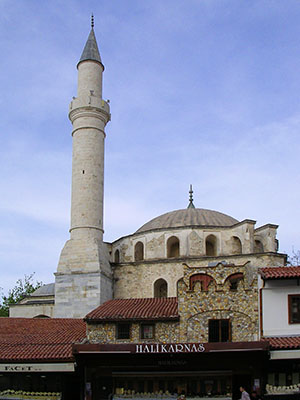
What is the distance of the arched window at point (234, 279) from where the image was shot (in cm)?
2036

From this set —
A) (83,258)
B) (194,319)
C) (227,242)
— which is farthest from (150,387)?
(227,242)

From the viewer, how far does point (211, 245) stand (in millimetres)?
31906

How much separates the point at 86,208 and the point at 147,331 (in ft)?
33.0

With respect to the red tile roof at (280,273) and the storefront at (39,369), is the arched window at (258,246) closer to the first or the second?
the red tile roof at (280,273)

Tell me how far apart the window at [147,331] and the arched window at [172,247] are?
34.8ft

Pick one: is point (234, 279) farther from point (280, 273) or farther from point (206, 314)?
point (280, 273)

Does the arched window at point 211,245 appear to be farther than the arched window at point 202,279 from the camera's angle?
Yes

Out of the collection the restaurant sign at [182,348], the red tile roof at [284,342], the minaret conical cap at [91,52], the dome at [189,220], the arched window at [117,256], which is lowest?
the restaurant sign at [182,348]

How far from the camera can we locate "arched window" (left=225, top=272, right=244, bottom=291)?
2036 cm

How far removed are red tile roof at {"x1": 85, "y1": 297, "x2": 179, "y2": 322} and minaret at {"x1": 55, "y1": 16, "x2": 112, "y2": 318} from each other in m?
4.66

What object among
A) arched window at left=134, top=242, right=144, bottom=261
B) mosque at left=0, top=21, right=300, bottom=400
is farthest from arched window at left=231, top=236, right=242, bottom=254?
mosque at left=0, top=21, right=300, bottom=400

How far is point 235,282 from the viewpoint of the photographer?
2069cm

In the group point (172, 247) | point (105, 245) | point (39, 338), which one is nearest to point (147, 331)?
point (39, 338)

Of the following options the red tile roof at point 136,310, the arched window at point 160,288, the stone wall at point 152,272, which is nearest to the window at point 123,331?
the red tile roof at point 136,310
